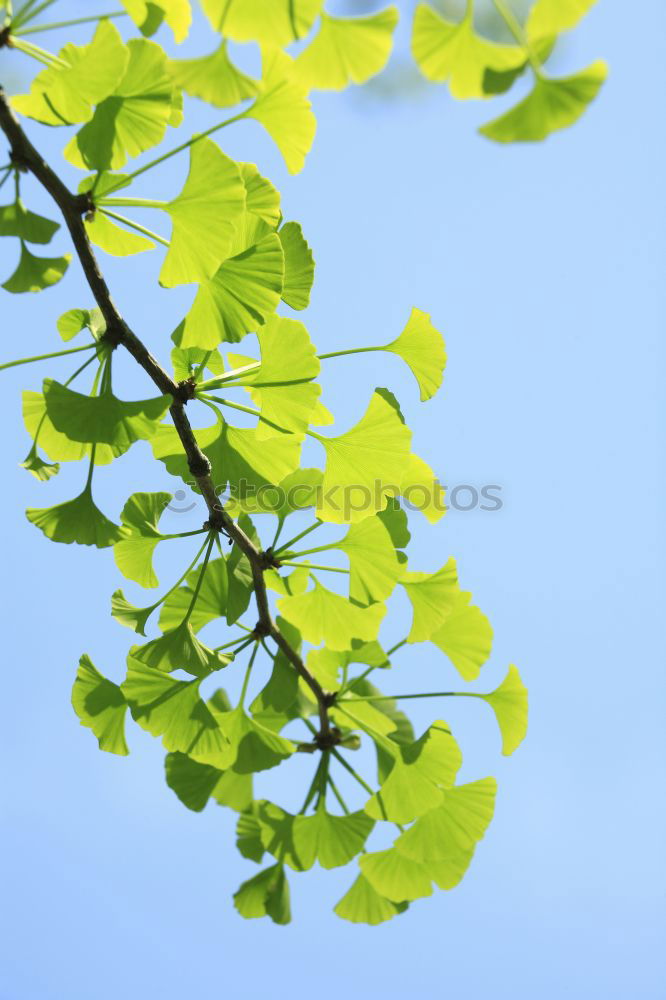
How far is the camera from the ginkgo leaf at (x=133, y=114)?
0.71 metres

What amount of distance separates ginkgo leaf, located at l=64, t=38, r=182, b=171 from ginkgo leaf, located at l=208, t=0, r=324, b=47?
0.12 metres

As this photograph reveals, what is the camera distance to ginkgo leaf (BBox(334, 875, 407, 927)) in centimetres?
121

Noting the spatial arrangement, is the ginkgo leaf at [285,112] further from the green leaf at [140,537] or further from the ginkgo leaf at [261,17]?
the green leaf at [140,537]

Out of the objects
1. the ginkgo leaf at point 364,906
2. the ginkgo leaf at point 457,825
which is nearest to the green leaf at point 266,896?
the ginkgo leaf at point 364,906

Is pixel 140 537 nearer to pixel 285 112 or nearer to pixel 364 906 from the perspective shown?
pixel 285 112

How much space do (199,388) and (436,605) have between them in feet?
1.35

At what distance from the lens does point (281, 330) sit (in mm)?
874

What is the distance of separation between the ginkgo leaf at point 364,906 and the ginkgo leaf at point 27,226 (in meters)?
0.92

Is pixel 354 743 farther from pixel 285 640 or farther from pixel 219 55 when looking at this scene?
pixel 219 55

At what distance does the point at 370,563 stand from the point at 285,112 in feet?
1.61

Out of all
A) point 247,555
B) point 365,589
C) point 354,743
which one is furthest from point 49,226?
point 354,743

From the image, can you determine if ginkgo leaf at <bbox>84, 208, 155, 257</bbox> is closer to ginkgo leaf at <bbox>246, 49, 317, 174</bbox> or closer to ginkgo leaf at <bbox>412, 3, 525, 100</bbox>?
ginkgo leaf at <bbox>246, 49, 317, 174</bbox>

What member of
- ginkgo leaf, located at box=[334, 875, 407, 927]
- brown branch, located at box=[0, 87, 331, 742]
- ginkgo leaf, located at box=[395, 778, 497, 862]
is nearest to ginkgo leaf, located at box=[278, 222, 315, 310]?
brown branch, located at box=[0, 87, 331, 742]

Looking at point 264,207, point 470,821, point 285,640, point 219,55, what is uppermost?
point 264,207
